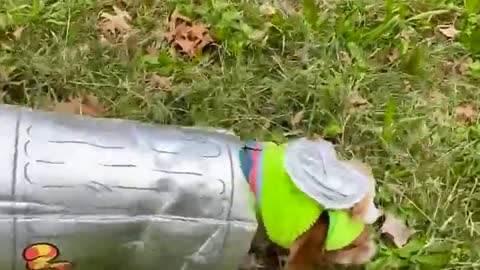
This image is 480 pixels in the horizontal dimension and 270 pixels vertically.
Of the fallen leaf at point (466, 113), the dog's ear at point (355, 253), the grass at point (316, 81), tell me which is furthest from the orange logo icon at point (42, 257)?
the fallen leaf at point (466, 113)

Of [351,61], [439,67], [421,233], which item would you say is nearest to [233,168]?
[421,233]

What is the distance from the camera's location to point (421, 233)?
2.26 metres

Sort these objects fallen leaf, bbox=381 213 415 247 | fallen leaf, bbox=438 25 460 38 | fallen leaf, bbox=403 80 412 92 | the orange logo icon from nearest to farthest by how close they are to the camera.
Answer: the orange logo icon < fallen leaf, bbox=381 213 415 247 < fallen leaf, bbox=403 80 412 92 < fallen leaf, bbox=438 25 460 38

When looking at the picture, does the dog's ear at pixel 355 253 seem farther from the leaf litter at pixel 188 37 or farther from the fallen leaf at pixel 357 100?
the leaf litter at pixel 188 37

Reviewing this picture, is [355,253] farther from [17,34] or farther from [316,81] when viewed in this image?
[17,34]

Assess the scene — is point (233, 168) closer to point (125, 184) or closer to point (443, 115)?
point (125, 184)

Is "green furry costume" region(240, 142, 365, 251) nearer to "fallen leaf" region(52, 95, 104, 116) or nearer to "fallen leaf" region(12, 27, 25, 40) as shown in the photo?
"fallen leaf" region(52, 95, 104, 116)

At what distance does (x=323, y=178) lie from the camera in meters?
1.82

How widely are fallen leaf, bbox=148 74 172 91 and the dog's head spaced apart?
0.64 m

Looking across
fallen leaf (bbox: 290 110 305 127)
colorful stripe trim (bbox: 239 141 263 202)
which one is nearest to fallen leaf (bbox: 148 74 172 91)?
fallen leaf (bbox: 290 110 305 127)

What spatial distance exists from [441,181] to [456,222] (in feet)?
0.38

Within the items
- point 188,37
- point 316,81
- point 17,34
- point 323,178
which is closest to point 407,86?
point 316,81

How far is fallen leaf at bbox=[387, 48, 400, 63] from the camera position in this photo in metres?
2.59

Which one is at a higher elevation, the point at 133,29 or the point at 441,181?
the point at 133,29
